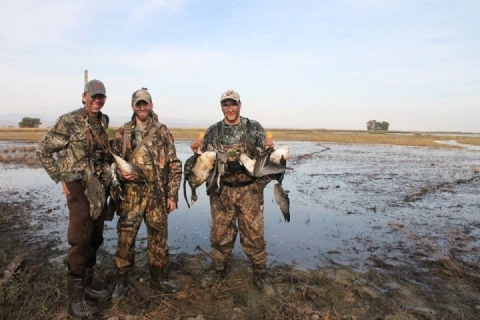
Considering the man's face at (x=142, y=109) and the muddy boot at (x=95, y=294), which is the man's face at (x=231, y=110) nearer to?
the man's face at (x=142, y=109)

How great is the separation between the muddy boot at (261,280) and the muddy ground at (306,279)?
80 mm

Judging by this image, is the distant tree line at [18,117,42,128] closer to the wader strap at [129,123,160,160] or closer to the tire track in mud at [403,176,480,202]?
the tire track in mud at [403,176,480,202]

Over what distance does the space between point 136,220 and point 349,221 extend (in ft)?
16.8

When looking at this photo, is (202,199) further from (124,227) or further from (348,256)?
(124,227)

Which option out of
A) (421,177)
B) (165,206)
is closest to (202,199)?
(165,206)

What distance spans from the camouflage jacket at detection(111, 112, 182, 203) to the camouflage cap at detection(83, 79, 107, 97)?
19.0 inches

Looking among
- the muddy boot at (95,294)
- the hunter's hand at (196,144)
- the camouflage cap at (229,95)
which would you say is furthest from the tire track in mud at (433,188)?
the muddy boot at (95,294)

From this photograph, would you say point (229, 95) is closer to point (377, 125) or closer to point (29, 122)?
point (29, 122)

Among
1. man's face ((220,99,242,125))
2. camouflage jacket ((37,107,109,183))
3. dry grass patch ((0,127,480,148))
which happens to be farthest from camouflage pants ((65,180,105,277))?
dry grass patch ((0,127,480,148))

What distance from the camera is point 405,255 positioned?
563 centimetres

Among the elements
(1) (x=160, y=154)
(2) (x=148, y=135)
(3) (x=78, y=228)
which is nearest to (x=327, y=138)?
(1) (x=160, y=154)

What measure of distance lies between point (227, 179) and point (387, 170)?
43.0ft

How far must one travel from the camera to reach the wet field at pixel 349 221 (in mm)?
5711

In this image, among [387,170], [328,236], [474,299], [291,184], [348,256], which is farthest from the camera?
[387,170]
